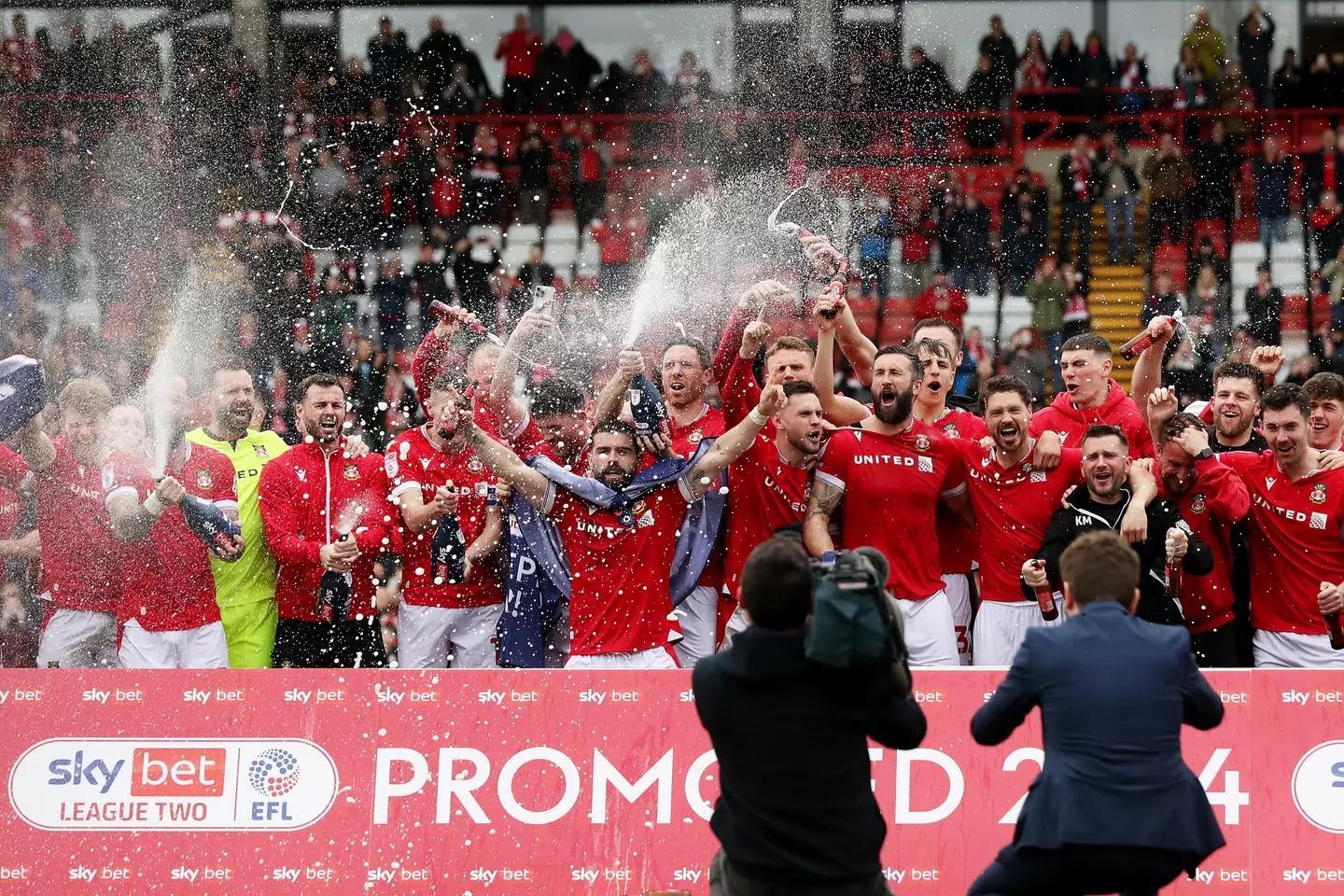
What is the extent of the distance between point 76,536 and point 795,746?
5.05 m

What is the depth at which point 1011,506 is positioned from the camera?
7570mm

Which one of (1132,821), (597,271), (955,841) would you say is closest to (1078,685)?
(1132,821)

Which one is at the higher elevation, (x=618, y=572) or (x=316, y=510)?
(x=316, y=510)

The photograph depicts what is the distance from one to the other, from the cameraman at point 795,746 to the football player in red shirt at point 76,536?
4673 millimetres

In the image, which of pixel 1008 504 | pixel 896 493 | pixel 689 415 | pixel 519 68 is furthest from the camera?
pixel 519 68

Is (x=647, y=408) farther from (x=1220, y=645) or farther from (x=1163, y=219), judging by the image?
(x=1163, y=219)

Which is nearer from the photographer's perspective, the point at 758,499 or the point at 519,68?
the point at 758,499

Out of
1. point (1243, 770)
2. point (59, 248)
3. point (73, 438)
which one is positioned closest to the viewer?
point (1243, 770)

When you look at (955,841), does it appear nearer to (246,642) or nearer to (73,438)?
(246,642)

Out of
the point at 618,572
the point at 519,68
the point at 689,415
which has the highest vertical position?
the point at 519,68

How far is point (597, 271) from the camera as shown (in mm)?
16188

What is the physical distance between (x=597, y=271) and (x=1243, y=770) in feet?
35.1

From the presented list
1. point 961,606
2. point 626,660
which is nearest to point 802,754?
point 626,660

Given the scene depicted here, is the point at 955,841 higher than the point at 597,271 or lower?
lower
